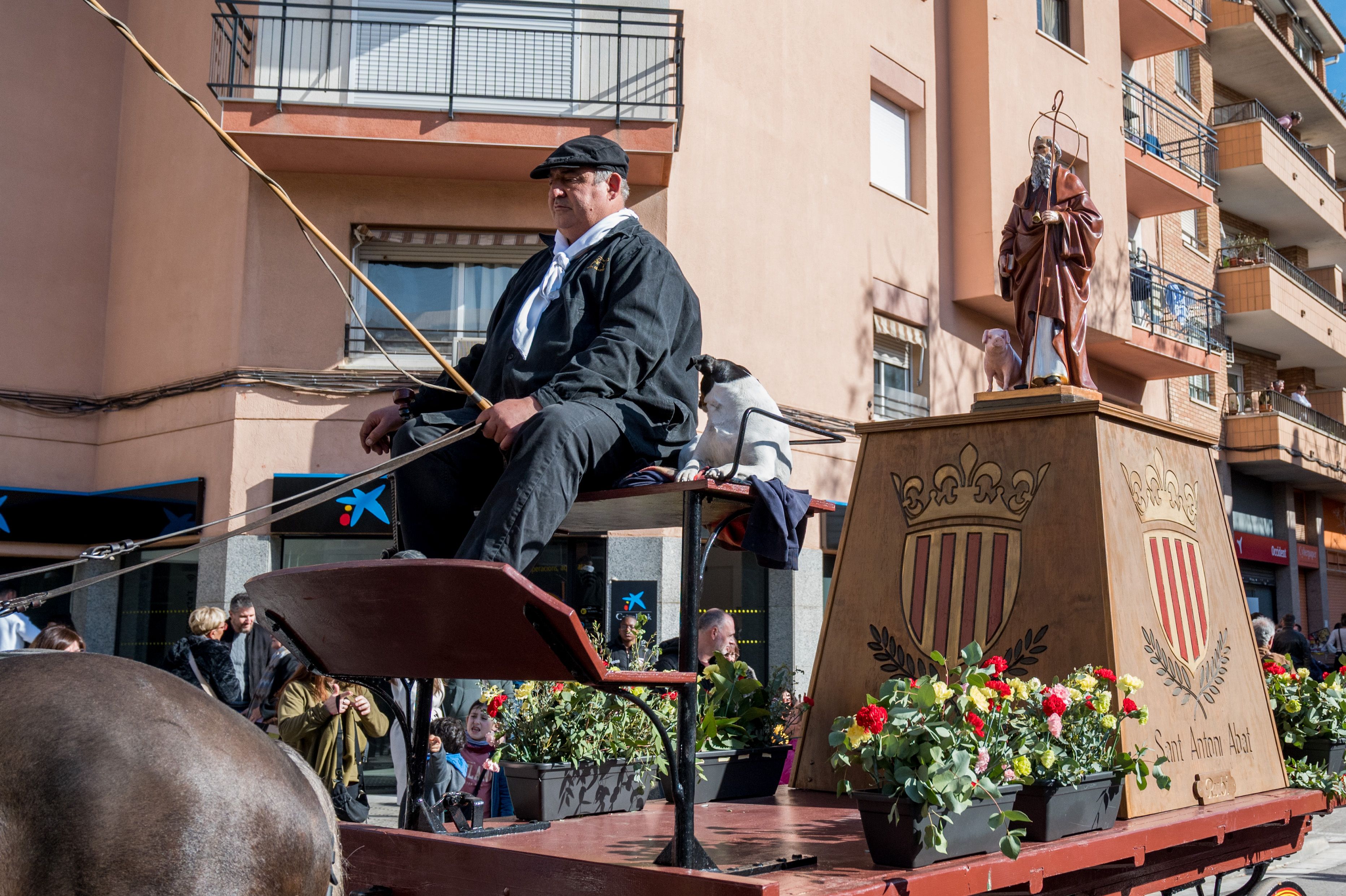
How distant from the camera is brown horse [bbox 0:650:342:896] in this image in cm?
221

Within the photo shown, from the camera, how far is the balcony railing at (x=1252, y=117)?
2523 centimetres

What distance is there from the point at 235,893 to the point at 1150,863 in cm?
296

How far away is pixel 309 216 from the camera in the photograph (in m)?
12.4

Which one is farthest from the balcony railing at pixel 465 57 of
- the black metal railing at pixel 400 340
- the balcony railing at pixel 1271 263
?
the balcony railing at pixel 1271 263

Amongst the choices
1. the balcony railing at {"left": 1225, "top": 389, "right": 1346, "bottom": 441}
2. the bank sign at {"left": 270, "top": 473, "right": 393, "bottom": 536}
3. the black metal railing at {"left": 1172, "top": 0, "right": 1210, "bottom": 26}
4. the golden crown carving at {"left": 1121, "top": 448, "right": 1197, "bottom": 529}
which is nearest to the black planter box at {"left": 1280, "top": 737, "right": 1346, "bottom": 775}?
the golden crown carving at {"left": 1121, "top": 448, "right": 1197, "bottom": 529}

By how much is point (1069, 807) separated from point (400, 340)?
10.1m

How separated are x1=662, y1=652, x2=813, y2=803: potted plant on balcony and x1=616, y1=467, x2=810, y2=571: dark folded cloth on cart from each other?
102 cm

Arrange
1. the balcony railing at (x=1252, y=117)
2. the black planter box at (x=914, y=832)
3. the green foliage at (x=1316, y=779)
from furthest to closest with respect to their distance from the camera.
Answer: the balcony railing at (x=1252, y=117), the green foliage at (x=1316, y=779), the black planter box at (x=914, y=832)

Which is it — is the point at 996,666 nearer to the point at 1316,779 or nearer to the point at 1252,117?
the point at 1316,779

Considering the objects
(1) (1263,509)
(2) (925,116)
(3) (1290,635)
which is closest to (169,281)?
(2) (925,116)

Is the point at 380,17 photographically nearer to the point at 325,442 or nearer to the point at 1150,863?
the point at 325,442

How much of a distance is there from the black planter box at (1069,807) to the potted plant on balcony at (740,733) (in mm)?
1215

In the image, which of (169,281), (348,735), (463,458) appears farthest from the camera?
(169,281)

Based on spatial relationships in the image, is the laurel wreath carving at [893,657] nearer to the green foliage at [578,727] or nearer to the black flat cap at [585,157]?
the green foliage at [578,727]
